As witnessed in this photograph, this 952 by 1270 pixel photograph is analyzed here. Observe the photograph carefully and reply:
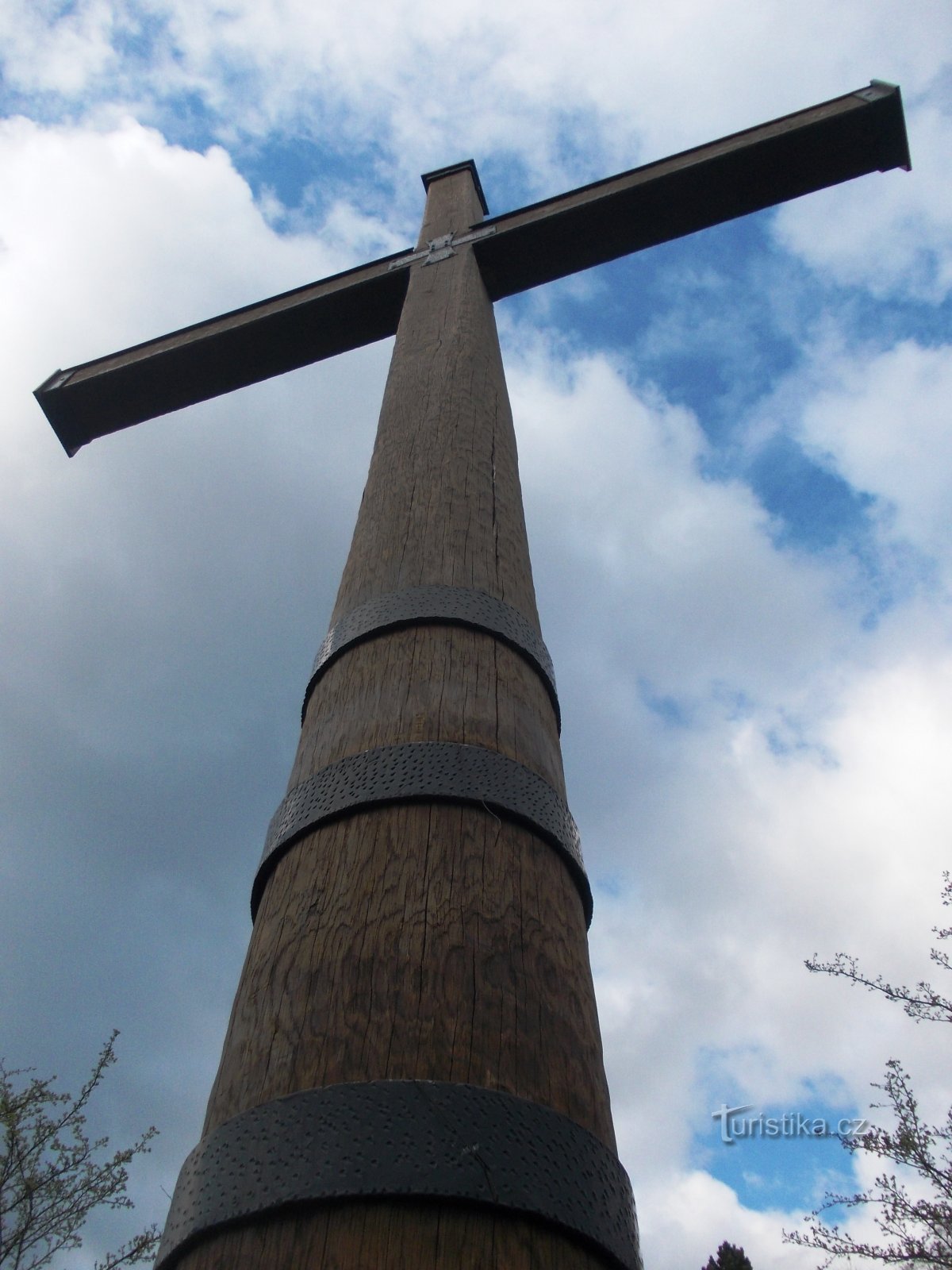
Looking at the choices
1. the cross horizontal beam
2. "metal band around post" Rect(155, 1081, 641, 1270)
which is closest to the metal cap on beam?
the cross horizontal beam

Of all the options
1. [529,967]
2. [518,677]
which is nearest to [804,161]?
[518,677]

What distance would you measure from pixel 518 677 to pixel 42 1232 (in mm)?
9072

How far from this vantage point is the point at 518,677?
7.80ft

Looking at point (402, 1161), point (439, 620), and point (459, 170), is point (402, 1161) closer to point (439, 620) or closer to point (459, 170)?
point (439, 620)

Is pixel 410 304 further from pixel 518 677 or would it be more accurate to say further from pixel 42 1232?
pixel 42 1232

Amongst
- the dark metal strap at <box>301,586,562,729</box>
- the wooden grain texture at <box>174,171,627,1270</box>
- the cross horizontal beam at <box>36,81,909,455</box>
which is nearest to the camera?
the wooden grain texture at <box>174,171,627,1270</box>

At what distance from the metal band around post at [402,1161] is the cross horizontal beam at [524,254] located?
4595mm

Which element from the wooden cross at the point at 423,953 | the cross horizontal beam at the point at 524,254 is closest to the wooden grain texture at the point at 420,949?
the wooden cross at the point at 423,953

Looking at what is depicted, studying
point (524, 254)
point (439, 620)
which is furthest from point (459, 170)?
point (439, 620)

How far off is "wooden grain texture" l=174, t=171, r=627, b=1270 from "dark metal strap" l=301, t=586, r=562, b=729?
0.03 metres

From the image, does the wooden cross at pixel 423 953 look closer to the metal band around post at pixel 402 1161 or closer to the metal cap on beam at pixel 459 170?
the metal band around post at pixel 402 1161

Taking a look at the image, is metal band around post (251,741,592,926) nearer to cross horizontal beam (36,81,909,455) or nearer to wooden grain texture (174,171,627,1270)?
wooden grain texture (174,171,627,1270)

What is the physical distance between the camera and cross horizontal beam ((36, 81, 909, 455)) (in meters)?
4.98

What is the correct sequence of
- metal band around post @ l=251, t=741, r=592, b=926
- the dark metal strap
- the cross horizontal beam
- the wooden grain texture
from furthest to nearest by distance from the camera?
the cross horizontal beam → the dark metal strap → metal band around post @ l=251, t=741, r=592, b=926 → the wooden grain texture
